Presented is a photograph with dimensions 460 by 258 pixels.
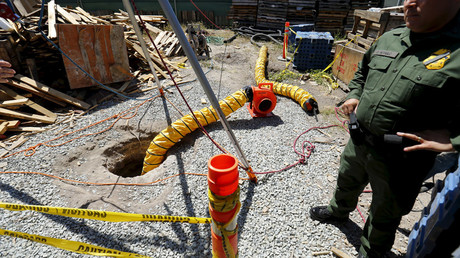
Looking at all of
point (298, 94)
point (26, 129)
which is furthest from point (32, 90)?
point (298, 94)

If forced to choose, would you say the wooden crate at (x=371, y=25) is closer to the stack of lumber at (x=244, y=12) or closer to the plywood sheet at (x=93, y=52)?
the plywood sheet at (x=93, y=52)

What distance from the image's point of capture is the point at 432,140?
194 cm

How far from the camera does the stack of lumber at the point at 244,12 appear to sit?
49.3 feet

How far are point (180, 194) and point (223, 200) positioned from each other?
2362 millimetres

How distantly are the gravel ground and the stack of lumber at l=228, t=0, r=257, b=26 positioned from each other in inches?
468

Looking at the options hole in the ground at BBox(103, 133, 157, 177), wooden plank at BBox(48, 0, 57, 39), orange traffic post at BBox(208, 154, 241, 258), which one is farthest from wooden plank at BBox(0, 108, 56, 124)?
orange traffic post at BBox(208, 154, 241, 258)

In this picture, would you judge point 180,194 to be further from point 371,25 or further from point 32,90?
point 371,25

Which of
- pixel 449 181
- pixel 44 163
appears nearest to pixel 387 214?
pixel 449 181

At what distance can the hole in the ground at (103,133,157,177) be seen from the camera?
17.0 feet

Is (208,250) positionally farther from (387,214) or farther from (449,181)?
(449,181)

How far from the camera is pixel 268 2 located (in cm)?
1455

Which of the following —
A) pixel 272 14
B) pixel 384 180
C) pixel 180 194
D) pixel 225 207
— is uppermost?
pixel 272 14

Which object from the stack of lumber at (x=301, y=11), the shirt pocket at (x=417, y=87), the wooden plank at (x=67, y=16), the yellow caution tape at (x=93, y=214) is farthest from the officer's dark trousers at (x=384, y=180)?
the stack of lumber at (x=301, y=11)

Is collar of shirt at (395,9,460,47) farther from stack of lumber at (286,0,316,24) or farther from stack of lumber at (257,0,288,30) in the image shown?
stack of lumber at (257,0,288,30)
